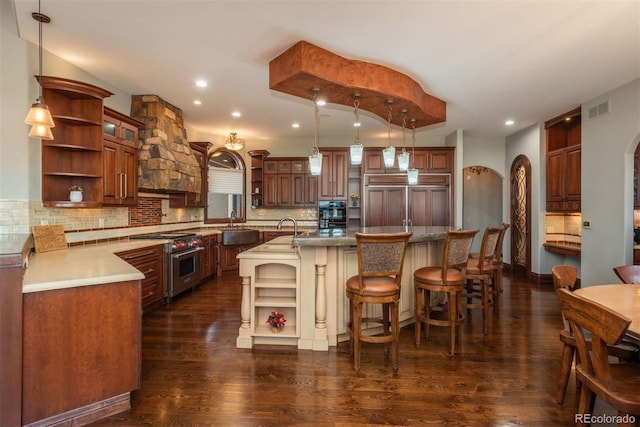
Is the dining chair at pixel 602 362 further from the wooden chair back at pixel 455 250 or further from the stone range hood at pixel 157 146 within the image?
the stone range hood at pixel 157 146

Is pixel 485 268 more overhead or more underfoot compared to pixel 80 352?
more overhead

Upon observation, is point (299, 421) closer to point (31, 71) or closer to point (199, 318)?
point (199, 318)

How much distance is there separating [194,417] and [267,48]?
3116mm

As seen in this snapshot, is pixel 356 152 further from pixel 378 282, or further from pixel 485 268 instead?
pixel 485 268

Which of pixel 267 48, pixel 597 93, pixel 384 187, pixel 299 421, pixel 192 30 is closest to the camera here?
pixel 299 421

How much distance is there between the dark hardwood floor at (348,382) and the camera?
7.00 ft

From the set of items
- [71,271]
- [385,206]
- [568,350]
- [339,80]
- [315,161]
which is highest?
[339,80]

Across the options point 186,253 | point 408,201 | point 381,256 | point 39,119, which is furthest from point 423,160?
point 39,119

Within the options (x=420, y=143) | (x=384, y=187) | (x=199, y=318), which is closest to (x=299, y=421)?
(x=199, y=318)

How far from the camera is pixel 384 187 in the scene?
22.0 ft

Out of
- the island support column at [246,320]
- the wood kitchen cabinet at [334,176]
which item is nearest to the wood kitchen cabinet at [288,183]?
the wood kitchen cabinet at [334,176]

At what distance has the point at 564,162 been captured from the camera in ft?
17.8

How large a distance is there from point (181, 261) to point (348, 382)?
3.25 m

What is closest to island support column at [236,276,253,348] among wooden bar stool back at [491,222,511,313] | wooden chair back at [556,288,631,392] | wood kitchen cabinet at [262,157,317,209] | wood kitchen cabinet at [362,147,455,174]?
wooden chair back at [556,288,631,392]
